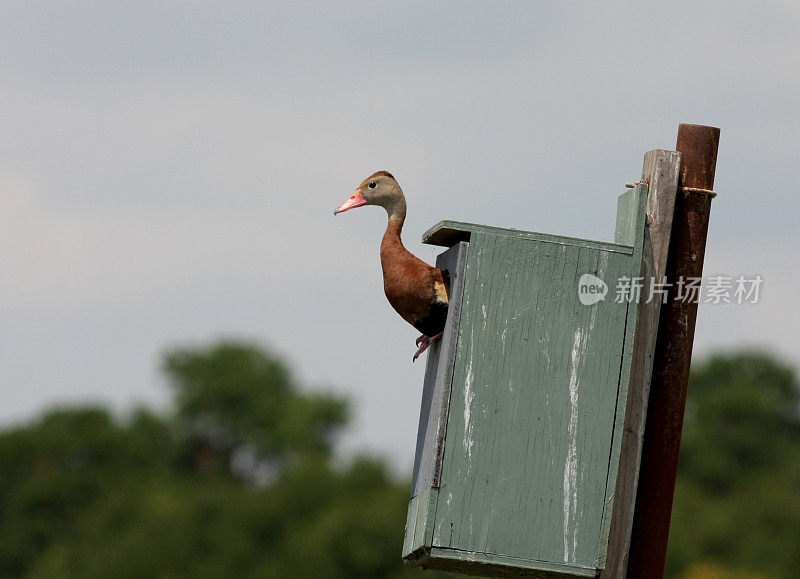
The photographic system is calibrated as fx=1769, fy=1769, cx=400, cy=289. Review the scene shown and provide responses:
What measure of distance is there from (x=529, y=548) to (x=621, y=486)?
48cm

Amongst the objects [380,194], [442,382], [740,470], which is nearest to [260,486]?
[740,470]

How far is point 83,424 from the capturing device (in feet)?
214

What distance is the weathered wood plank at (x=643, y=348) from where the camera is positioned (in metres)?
7.61

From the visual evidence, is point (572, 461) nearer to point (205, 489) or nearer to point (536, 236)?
point (536, 236)

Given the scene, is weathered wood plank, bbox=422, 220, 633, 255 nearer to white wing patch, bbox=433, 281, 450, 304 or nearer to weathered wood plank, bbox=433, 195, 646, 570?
weathered wood plank, bbox=433, 195, 646, 570

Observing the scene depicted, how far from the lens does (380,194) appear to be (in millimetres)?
8594

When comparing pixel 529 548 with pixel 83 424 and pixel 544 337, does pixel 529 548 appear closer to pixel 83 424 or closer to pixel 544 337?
pixel 544 337

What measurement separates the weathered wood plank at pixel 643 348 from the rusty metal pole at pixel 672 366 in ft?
0.12

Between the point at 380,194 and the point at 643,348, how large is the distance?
64.0 inches

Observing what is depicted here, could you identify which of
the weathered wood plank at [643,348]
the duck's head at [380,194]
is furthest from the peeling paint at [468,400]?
the duck's head at [380,194]

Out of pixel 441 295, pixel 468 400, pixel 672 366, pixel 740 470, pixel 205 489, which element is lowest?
pixel 205 489

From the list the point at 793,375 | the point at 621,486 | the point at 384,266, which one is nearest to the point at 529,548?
the point at 621,486

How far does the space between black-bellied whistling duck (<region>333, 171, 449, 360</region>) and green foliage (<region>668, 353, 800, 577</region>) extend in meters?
39.5

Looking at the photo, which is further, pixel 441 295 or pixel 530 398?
pixel 441 295
